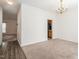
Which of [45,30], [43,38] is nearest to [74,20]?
[45,30]

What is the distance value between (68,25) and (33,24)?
3.12 m

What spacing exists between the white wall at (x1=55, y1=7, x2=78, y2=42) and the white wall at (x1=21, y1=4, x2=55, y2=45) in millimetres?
1750

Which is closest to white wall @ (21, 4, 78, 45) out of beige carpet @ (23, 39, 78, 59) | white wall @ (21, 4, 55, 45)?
white wall @ (21, 4, 55, 45)

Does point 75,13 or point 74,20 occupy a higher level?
point 75,13

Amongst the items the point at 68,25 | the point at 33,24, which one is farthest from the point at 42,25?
the point at 68,25

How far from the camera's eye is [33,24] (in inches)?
210

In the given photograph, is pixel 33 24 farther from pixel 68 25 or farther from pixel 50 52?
pixel 68 25

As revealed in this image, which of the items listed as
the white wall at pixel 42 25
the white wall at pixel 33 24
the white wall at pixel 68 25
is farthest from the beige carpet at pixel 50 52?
the white wall at pixel 68 25

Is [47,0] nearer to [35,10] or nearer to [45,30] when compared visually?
[35,10]

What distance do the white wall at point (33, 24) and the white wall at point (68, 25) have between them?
1.75 m

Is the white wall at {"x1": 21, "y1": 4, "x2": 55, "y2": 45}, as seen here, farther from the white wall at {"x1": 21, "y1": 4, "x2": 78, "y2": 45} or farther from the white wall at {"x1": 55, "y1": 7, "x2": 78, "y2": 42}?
the white wall at {"x1": 55, "y1": 7, "x2": 78, "y2": 42}

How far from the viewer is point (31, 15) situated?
17.1 feet

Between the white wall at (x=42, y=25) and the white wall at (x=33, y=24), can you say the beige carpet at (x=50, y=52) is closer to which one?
the white wall at (x=33, y=24)

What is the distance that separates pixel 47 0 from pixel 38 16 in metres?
1.66
